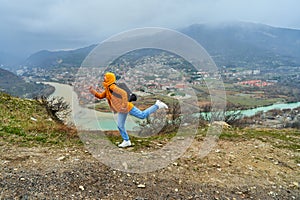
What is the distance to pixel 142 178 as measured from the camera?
432cm

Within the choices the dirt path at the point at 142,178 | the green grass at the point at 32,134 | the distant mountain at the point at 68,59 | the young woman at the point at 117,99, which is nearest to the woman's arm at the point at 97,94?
the young woman at the point at 117,99

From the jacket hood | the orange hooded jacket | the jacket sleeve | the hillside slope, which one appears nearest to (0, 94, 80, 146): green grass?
the hillside slope

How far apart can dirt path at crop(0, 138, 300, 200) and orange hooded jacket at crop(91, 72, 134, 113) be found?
124cm

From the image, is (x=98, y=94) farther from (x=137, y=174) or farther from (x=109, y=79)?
(x=137, y=174)

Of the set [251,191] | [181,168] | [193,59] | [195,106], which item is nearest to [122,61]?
[193,59]

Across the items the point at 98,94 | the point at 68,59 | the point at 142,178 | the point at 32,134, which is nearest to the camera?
the point at 142,178

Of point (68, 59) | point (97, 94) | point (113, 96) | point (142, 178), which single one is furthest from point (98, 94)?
point (68, 59)

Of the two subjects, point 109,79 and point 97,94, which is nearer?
point 109,79

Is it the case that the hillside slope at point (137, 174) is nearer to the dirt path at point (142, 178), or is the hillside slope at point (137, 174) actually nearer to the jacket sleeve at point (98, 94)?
the dirt path at point (142, 178)

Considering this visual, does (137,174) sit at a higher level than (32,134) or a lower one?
lower

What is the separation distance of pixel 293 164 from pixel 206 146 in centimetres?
212

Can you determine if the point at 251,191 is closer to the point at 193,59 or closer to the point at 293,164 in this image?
the point at 293,164

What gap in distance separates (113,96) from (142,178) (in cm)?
181

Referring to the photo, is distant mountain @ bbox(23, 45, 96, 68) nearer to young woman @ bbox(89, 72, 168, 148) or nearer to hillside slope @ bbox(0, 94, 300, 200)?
young woman @ bbox(89, 72, 168, 148)
